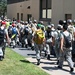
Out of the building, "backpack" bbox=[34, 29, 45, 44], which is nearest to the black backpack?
"backpack" bbox=[34, 29, 45, 44]

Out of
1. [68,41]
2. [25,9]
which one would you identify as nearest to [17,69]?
[68,41]

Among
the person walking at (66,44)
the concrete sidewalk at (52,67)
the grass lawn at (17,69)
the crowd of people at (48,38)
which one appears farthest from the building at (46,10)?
the person walking at (66,44)

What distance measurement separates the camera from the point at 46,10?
27875 millimetres

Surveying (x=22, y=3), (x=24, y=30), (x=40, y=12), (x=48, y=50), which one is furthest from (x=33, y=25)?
(x=22, y=3)

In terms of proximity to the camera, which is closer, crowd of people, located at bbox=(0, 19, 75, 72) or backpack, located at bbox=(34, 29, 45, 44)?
crowd of people, located at bbox=(0, 19, 75, 72)

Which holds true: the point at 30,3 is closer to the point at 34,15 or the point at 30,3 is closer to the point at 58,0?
the point at 34,15

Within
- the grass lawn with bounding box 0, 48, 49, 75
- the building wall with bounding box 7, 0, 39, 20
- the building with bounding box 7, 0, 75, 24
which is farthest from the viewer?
the building wall with bounding box 7, 0, 39, 20

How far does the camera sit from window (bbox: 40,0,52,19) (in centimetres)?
2750

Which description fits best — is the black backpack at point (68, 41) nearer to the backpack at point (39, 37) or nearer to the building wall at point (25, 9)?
the backpack at point (39, 37)

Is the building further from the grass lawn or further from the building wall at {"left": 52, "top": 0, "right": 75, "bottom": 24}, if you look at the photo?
the grass lawn

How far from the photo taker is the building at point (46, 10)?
23.2m

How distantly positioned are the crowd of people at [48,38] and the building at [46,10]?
173 inches

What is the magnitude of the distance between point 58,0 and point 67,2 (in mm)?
1377

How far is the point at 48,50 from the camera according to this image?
577 inches
